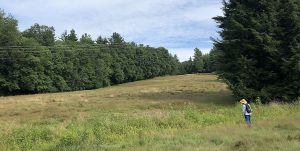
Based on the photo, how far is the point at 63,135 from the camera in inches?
708

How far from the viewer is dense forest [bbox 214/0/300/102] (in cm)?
3372

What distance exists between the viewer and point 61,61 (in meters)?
101

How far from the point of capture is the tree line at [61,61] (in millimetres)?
86438

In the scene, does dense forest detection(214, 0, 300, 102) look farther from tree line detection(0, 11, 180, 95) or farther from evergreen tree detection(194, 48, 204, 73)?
evergreen tree detection(194, 48, 204, 73)

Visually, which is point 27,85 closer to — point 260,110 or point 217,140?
point 260,110

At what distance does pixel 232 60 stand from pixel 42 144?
22.1 metres

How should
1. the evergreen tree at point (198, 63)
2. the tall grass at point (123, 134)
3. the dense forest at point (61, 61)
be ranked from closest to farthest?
the tall grass at point (123, 134) → the dense forest at point (61, 61) → the evergreen tree at point (198, 63)

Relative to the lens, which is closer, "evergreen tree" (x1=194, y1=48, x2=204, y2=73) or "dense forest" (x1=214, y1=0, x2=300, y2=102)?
"dense forest" (x1=214, y1=0, x2=300, y2=102)

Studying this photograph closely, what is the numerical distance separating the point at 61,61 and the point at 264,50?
72.6 meters

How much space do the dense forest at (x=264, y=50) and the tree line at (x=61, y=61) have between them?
5760 centimetres

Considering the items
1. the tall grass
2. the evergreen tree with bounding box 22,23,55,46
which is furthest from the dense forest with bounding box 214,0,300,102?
the evergreen tree with bounding box 22,23,55,46

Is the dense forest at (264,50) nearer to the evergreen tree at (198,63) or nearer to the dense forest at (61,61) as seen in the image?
the dense forest at (61,61)

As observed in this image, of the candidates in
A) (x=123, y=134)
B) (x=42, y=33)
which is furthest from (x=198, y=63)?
(x=123, y=134)

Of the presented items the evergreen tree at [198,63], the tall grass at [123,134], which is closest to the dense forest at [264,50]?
the tall grass at [123,134]
